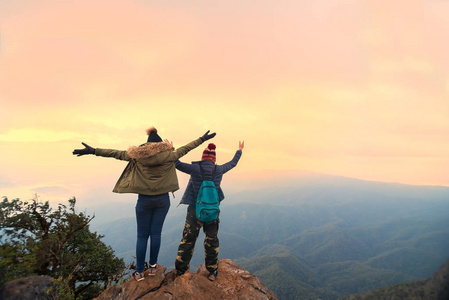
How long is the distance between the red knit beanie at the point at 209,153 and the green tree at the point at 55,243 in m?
14.2

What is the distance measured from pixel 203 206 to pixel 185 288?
127 inches

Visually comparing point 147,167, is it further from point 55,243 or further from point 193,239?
point 55,243

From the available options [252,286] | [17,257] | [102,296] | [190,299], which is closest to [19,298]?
[102,296]

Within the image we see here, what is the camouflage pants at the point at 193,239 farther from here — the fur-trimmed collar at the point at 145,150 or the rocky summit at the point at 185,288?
the fur-trimmed collar at the point at 145,150

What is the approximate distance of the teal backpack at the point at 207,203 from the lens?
7.97 metres

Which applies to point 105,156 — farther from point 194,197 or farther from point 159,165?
point 194,197

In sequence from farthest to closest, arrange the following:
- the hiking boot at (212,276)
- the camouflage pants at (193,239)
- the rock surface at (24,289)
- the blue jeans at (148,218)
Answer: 1. the rock surface at (24,289)
2. the hiking boot at (212,276)
3. the camouflage pants at (193,239)
4. the blue jeans at (148,218)

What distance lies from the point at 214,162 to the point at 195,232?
3090mm

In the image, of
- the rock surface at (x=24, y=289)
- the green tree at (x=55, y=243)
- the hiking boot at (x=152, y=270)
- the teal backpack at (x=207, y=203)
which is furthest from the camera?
the green tree at (x=55, y=243)

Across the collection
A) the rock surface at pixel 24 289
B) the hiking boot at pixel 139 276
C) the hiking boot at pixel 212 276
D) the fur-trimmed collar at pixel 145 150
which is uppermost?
the fur-trimmed collar at pixel 145 150

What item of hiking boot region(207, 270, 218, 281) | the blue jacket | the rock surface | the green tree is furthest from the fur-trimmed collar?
the green tree

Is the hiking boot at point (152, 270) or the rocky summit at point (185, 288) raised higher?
the hiking boot at point (152, 270)

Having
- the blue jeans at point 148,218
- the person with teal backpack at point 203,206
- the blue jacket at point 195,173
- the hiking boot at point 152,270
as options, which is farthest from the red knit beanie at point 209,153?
the hiking boot at point 152,270

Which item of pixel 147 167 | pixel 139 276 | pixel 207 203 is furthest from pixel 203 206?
pixel 139 276
